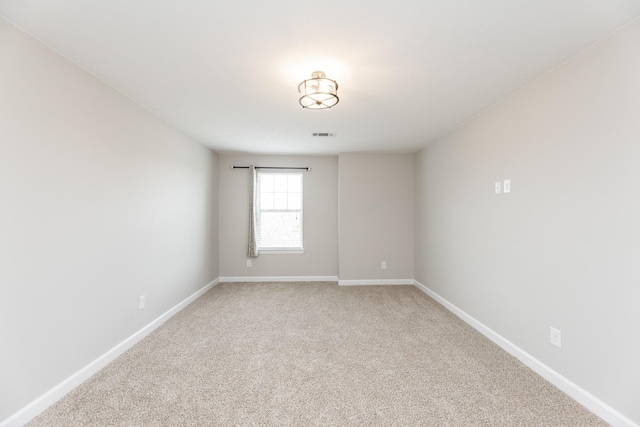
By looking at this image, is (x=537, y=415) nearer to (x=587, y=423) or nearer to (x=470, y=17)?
(x=587, y=423)

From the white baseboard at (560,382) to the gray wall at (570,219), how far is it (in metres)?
0.04

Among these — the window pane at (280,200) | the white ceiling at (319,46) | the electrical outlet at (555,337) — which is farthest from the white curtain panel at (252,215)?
the electrical outlet at (555,337)

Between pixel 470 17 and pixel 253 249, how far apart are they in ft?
14.5

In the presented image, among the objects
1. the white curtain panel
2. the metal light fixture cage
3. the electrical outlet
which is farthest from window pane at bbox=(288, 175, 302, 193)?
the electrical outlet

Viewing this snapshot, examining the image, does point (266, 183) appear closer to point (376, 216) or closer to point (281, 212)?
point (281, 212)

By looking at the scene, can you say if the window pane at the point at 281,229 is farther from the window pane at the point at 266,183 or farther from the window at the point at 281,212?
the window pane at the point at 266,183

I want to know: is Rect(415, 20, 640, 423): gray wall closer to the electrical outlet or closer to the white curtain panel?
the electrical outlet

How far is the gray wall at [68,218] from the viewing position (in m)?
1.67

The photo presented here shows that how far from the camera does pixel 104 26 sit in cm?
170

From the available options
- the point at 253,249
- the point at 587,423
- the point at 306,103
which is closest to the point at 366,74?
the point at 306,103

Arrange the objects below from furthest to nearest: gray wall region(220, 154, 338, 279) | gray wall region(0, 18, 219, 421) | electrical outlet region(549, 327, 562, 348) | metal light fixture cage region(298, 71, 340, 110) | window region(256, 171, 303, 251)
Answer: window region(256, 171, 303, 251) → gray wall region(220, 154, 338, 279) → metal light fixture cage region(298, 71, 340, 110) → electrical outlet region(549, 327, 562, 348) → gray wall region(0, 18, 219, 421)

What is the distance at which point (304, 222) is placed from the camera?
537 cm

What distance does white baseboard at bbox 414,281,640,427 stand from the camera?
1708mm

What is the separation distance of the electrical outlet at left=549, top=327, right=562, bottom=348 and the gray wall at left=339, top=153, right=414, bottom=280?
9.81 ft
